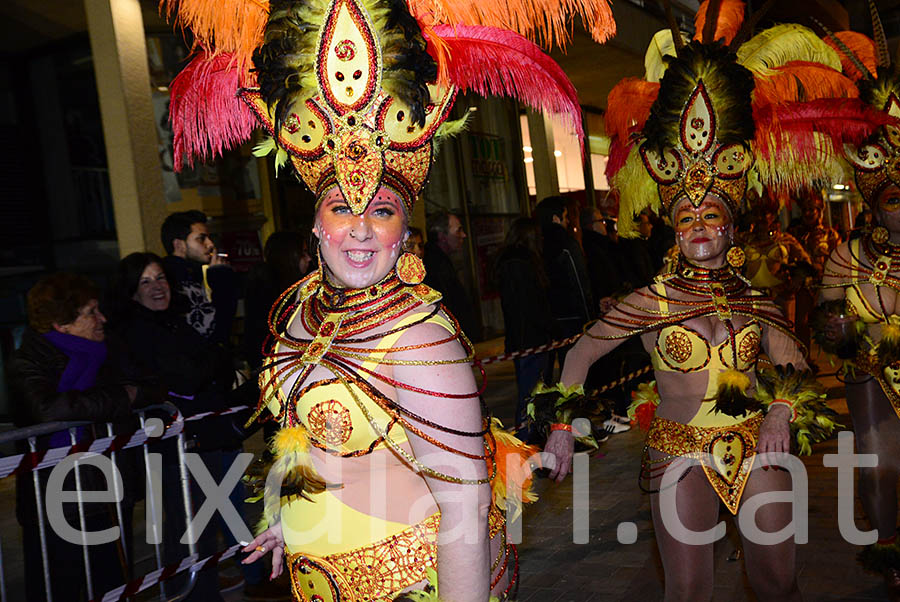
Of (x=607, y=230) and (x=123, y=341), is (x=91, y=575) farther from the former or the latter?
(x=607, y=230)

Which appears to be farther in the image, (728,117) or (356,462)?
(728,117)

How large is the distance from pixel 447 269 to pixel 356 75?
4.77m

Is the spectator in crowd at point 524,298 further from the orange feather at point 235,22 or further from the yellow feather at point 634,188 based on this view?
the orange feather at point 235,22

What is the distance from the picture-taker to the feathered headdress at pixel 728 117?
3574 millimetres

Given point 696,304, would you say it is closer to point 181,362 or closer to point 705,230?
point 705,230

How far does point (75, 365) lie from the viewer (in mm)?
4227

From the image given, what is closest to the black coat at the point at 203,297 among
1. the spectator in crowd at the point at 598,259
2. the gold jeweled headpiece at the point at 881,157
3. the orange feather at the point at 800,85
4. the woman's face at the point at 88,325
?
the woman's face at the point at 88,325

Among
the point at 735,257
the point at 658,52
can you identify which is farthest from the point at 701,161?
the point at 658,52

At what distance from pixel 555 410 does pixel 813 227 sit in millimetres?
10070

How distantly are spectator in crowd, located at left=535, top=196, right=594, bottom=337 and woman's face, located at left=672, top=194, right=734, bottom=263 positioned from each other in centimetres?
437

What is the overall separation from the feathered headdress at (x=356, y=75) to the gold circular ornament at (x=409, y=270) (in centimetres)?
16

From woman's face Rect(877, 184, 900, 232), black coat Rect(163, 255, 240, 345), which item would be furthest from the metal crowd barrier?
woman's face Rect(877, 184, 900, 232)

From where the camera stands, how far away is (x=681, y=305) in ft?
11.5

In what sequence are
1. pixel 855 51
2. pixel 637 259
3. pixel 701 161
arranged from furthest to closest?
pixel 637 259 → pixel 855 51 → pixel 701 161
